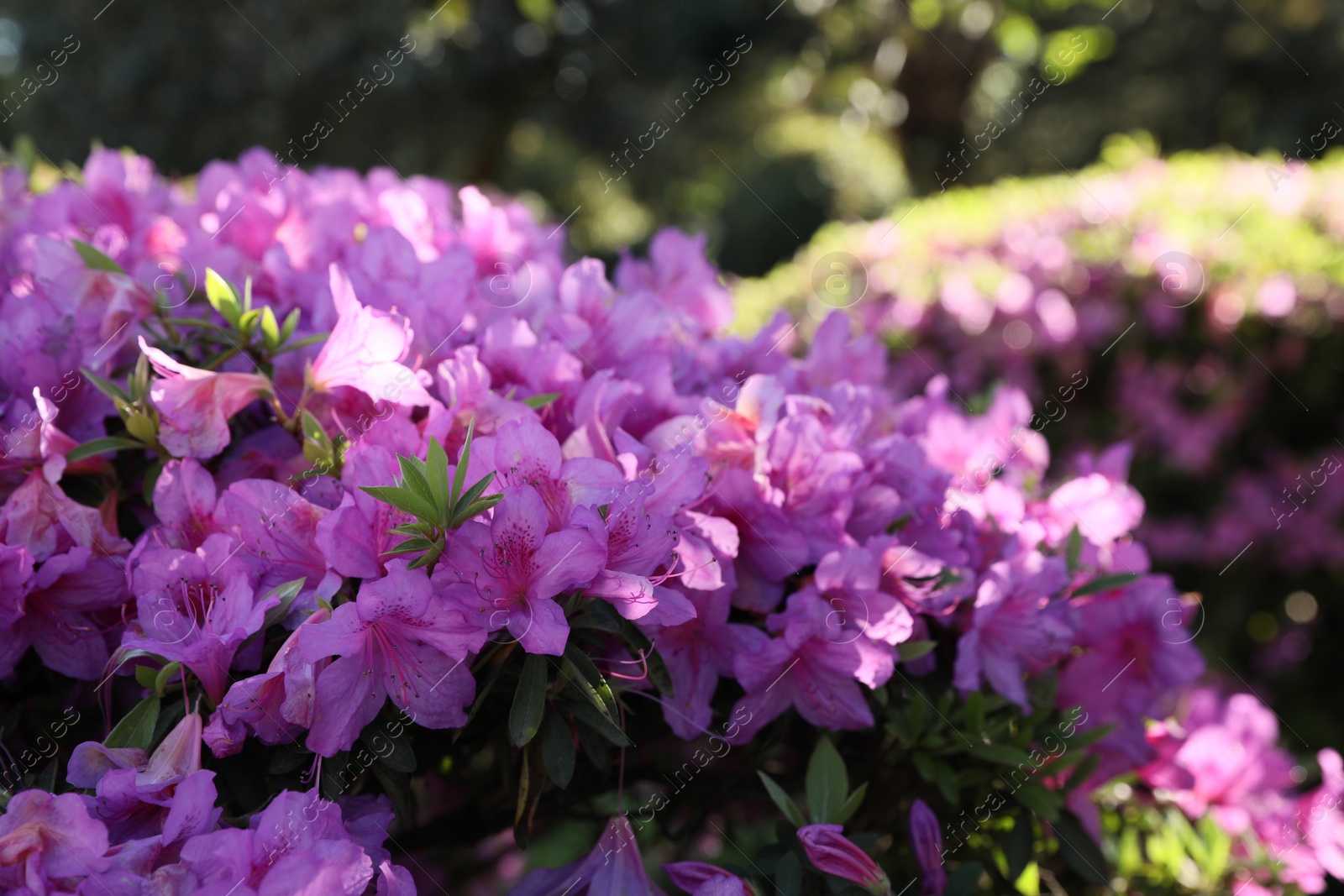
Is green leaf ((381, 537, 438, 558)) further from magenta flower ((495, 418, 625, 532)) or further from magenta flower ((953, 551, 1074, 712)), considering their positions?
magenta flower ((953, 551, 1074, 712))

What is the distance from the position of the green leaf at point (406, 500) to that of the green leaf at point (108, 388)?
44 cm

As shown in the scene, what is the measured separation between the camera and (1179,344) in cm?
421

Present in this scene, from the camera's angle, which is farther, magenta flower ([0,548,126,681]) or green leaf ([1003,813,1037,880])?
green leaf ([1003,813,1037,880])

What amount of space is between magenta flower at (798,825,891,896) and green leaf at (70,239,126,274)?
46.4 inches

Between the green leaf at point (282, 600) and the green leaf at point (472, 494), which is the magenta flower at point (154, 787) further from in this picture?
the green leaf at point (472, 494)

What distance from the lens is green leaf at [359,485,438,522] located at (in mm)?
988

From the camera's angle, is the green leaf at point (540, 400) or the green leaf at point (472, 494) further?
the green leaf at point (540, 400)

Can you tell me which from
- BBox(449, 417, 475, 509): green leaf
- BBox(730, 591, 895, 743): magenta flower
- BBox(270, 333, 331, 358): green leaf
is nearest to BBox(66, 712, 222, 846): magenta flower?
BBox(449, 417, 475, 509): green leaf

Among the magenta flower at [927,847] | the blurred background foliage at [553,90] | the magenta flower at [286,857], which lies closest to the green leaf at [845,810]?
the magenta flower at [927,847]

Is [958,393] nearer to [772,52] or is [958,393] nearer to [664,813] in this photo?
[664,813]

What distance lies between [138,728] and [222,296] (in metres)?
0.53

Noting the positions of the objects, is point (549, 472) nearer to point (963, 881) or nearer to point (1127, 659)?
point (963, 881)

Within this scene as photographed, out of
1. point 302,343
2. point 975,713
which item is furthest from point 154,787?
point 975,713

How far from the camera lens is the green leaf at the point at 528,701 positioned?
1.04 meters
